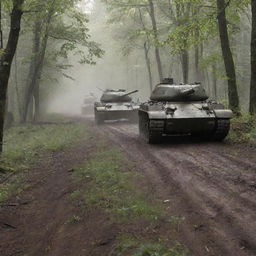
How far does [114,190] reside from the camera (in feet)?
22.4

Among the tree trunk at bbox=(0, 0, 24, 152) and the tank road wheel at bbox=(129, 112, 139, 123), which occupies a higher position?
the tree trunk at bbox=(0, 0, 24, 152)

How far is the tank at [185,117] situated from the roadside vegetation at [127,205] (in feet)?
7.31

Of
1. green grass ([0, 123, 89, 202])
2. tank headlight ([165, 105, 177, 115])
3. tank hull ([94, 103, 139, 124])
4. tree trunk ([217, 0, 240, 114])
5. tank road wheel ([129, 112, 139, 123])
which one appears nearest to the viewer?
green grass ([0, 123, 89, 202])

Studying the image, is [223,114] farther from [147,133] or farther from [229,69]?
[229,69]

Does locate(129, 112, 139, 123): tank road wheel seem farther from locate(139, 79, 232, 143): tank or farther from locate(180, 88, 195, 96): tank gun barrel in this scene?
locate(180, 88, 195, 96): tank gun barrel

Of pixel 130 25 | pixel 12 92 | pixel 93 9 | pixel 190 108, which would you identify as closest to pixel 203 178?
pixel 190 108

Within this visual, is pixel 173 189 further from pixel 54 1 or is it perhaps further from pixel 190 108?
pixel 54 1

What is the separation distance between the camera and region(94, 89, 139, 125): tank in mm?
20094

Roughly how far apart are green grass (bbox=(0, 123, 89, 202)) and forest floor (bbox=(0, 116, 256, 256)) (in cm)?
6

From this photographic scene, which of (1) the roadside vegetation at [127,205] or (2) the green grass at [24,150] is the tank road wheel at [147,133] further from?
(2) the green grass at [24,150]

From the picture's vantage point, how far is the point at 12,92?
102 feet

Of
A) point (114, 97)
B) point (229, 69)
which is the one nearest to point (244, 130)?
point (229, 69)

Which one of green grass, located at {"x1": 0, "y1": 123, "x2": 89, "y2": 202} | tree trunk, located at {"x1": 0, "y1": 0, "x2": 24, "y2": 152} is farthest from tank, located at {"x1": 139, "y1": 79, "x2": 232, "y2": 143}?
tree trunk, located at {"x1": 0, "y1": 0, "x2": 24, "y2": 152}

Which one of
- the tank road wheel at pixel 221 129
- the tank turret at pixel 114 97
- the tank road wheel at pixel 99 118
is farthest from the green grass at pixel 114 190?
the tank turret at pixel 114 97
